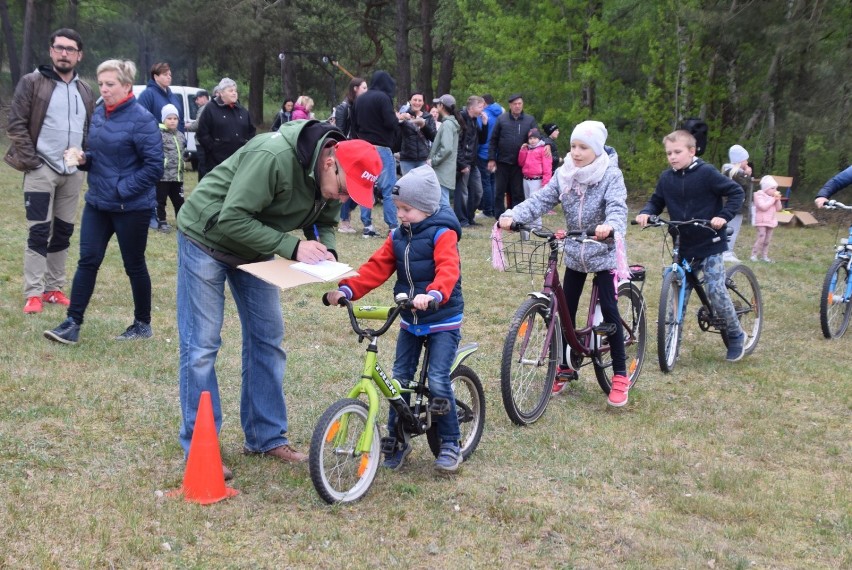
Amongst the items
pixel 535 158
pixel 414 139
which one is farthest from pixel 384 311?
pixel 535 158

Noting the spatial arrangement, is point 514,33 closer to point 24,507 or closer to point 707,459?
point 707,459

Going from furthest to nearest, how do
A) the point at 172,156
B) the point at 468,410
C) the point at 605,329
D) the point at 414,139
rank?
the point at 414,139 → the point at 172,156 → the point at 605,329 → the point at 468,410

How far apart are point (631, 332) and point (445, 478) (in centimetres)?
258

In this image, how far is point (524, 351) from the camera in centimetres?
614

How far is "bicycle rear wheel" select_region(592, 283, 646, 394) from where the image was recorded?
22.7 feet

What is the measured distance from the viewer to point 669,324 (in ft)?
25.4

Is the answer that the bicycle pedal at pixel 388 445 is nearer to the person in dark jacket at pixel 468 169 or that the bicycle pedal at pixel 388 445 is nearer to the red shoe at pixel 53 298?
the red shoe at pixel 53 298

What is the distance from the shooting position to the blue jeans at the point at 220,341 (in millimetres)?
4688

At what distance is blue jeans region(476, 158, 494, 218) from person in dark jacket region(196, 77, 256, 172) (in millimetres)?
5811

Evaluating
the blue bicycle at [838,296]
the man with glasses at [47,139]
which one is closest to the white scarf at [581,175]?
the blue bicycle at [838,296]

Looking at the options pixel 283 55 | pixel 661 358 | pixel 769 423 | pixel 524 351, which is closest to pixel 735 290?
pixel 661 358

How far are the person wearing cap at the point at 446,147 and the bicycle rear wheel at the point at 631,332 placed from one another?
7.59 meters

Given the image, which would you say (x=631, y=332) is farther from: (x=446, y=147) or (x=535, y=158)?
(x=535, y=158)

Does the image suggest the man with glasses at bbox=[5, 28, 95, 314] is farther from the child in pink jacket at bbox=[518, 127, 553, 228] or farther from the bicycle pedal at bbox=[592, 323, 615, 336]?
the child in pink jacket at bbox=[518, 127, 553, 228]
